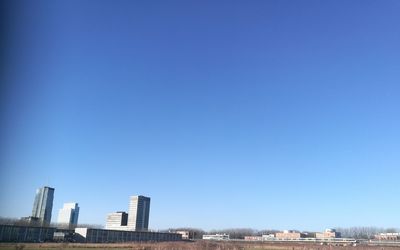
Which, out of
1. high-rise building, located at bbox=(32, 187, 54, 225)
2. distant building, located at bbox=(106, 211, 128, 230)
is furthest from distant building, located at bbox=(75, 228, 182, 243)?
distant building, located at bbox=(106, 211, 128, 230)

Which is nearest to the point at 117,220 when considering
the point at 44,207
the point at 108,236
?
the point at 44,207

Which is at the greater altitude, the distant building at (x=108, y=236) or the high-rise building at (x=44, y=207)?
the high-rise building at (x=44, y=207)

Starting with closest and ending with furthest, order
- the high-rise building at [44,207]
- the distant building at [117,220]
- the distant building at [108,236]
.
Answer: the distant building at [108,236] < the high-rise building at [44,207] < the distant building at [117,220]

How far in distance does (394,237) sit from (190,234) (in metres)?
81.3

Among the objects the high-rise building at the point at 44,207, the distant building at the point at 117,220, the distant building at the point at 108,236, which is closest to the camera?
the distant building at the point at 108,236

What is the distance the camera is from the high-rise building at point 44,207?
133 metres

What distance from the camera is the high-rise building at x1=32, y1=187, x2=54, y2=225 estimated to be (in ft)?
436

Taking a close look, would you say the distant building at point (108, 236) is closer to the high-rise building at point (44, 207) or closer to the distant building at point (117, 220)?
the high-rise building at point (44, 207)

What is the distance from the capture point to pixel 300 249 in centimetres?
6981

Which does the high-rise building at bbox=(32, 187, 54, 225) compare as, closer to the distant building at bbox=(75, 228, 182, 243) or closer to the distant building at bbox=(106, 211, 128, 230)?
the distant building at bbox=(75, 228, 182, 243)

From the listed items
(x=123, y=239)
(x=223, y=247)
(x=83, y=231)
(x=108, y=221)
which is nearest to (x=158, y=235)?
(x=123, y=239)

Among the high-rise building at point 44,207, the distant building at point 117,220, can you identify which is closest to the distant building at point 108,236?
the high-rise building at point 44,207

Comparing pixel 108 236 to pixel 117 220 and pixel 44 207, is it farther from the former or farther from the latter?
pixel 117 220

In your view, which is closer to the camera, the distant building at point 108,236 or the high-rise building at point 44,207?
the distant building at point 108,236
